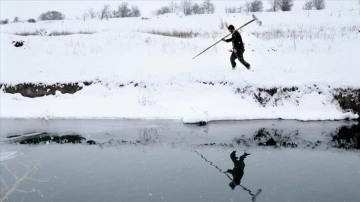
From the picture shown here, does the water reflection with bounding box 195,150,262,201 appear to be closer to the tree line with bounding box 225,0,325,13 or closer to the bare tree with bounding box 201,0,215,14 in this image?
the tree line with bounding box 225,0,325,13

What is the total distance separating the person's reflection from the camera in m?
6.73

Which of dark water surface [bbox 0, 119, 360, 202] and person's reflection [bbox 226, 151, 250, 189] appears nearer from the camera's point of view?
dark water surface [bbox 0, 119, 360, 202]

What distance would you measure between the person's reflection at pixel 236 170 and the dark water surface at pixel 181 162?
2 cm

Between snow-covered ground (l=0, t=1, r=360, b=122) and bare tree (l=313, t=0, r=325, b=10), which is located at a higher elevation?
bare tree (l=313, t=0, r=325, b=10)

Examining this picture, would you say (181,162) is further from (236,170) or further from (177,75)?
(177,75)

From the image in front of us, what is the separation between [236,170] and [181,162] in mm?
1133

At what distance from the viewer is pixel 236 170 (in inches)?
284

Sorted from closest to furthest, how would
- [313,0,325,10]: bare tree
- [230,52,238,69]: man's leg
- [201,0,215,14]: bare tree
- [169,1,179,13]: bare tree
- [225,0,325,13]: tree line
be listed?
1. [230,52,238,69]: man's leg
2. [225,0,325,13]: tree line
3. [313,0,325,10]: bare tree
4. [201,0,215,14]: bare tree
5. [169,1,179,13]: bare tree

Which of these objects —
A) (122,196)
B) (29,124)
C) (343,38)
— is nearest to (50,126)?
(29,124)

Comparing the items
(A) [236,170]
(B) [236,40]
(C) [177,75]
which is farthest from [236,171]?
(C) [177,75]

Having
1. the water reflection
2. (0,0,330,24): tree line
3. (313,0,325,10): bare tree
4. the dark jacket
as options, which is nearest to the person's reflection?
the water reflection

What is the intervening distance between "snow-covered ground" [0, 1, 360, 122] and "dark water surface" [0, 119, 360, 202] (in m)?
Answer: 0.93

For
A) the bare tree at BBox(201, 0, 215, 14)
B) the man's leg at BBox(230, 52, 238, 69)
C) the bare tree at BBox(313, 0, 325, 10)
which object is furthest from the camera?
the bare tree at BBox(201, 0, 215, 14)

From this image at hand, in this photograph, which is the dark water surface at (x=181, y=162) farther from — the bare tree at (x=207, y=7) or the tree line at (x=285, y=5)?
the bare tree at (x=207, y=7)
